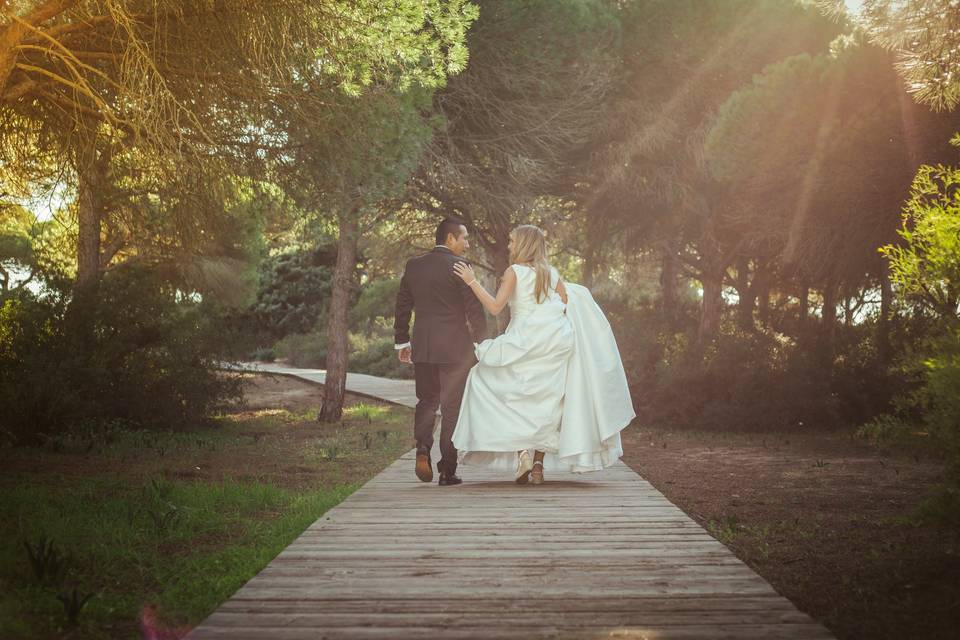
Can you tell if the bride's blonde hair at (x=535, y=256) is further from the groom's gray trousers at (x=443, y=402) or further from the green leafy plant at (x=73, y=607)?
the green leafy plant at (x=73, y=607)

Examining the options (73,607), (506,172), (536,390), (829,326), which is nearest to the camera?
(73,607)

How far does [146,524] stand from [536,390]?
3052 mm

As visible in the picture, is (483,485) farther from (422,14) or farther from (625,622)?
(422,14)

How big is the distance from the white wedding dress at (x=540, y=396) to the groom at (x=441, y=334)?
13 centimetres

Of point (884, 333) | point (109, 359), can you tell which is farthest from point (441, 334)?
point (884, 333)

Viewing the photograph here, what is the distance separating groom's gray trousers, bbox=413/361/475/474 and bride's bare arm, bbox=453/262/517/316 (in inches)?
21.3

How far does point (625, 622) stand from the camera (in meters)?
3.20

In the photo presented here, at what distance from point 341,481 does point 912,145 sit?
810 cm

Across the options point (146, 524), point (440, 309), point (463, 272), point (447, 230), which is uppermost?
point (447, 230)

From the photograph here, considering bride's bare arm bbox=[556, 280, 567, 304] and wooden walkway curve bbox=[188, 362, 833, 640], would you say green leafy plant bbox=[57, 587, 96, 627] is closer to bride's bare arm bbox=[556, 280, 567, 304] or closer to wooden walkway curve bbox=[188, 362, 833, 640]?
wooden walkway curve bbox=[188, 362, 833, 640]

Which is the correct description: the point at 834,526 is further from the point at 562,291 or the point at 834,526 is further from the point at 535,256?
the point at 535,256

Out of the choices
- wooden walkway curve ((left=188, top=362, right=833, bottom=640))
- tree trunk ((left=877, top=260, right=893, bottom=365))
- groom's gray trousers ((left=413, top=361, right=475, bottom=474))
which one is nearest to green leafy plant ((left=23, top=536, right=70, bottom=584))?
wooden walkway curve ((left=188, top=362, right=833, bottom=640))

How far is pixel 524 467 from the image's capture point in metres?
6.93

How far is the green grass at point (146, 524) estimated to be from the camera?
372 centimetres
